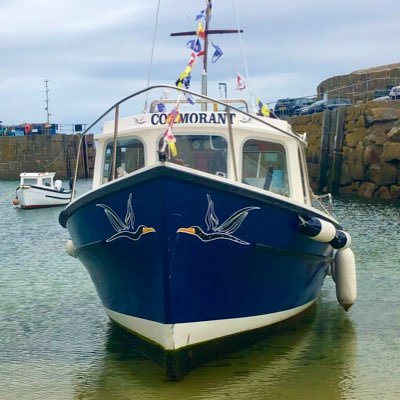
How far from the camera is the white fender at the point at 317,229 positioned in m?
8.83

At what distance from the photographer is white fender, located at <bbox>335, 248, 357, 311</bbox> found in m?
10.9

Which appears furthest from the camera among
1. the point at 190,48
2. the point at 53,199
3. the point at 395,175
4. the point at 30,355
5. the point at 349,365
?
the point at 53,199

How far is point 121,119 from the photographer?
32.7 feet

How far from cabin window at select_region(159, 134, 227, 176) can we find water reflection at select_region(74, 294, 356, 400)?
226 centimetres

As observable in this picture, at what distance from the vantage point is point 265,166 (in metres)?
9.48

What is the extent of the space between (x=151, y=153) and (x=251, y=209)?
67.7 inches

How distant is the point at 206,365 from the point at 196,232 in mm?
1767

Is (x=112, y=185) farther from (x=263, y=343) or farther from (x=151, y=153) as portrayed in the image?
(x=263, y=343)

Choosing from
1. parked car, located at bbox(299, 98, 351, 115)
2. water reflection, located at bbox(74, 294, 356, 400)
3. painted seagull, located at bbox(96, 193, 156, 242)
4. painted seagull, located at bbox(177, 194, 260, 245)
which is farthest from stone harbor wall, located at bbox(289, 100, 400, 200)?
painted seagull, located at bbox(96, 193, 156, 242)

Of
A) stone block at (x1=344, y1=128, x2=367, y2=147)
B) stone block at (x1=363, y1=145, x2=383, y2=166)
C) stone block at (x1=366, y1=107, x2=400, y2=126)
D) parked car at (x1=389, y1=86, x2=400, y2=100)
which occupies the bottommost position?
stone block at (x1=363, y1=145, x2=383, y2=166)

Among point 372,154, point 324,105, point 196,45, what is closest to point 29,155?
point 324,105

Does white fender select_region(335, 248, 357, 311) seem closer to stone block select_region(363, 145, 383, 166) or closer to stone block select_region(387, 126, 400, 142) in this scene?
stone block select_region(387, 126, 400, 142)

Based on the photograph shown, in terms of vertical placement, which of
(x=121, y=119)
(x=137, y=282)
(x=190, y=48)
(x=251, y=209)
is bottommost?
(x=137, y=282)

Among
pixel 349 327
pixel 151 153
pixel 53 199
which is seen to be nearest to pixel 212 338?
pixel 151 153
